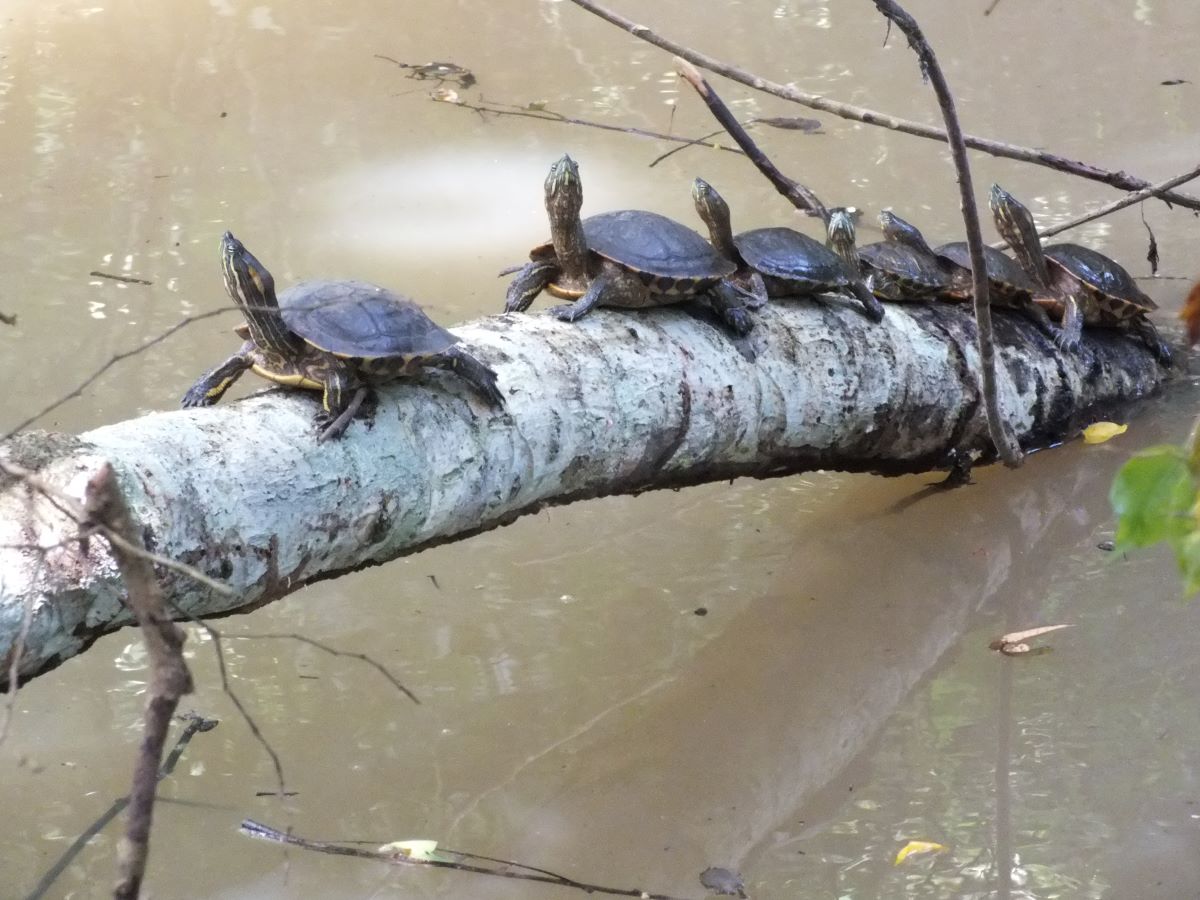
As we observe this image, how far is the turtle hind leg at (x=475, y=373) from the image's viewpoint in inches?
101

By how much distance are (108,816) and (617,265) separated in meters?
1.71

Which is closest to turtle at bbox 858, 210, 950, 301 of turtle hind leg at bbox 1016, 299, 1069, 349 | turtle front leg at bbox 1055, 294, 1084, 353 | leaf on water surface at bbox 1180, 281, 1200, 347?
turtle hind leg at bbox 1016, 299, 1069, 349

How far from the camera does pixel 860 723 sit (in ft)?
9.25

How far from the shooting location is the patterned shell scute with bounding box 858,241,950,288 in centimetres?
369

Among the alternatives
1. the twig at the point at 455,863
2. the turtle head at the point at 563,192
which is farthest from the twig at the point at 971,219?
the twig at the point at 455,863

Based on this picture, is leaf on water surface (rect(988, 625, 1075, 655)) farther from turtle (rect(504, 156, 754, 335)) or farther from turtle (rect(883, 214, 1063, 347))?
turtle (rect(883, 214, 1063, 347))

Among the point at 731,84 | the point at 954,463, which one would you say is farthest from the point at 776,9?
the point at 954,463

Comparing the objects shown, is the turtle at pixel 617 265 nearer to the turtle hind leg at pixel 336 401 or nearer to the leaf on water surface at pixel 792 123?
the turtle hind leg at pixel 336 401

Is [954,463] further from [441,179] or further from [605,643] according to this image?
[441,179]

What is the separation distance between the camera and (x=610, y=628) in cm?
321

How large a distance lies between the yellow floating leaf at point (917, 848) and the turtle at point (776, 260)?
1.57 metres

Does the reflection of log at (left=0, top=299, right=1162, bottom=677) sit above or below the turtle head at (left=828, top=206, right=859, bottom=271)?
below

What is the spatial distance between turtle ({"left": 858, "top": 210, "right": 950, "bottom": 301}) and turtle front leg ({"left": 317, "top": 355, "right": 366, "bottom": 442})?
6.10 ft

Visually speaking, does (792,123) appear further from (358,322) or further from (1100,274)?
(358,322)
